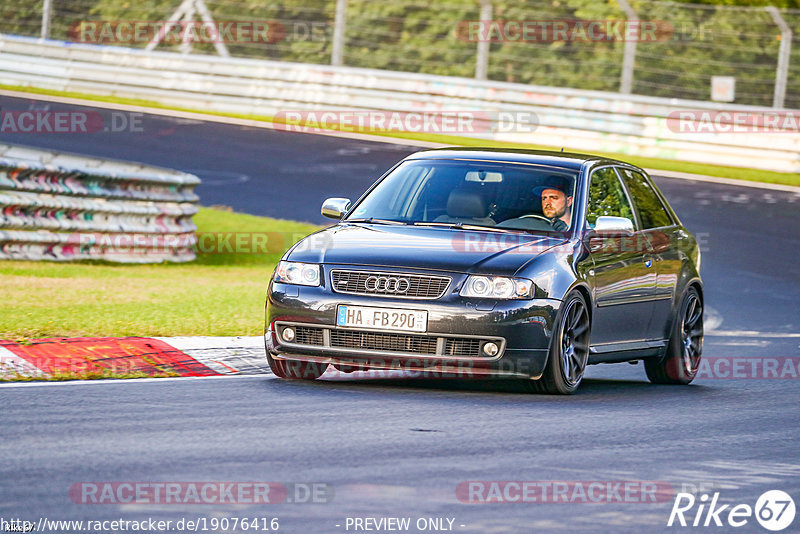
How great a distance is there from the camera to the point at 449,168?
402 inches

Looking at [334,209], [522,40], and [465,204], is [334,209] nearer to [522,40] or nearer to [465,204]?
[465,204]

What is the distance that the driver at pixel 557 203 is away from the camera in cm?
Result: 974

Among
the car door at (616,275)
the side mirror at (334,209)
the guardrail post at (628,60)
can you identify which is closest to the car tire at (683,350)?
the car door at (616,275)

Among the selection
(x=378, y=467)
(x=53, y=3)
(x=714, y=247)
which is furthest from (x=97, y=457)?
(x=53, y=3)

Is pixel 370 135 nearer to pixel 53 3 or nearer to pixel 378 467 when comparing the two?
pixel 53 3

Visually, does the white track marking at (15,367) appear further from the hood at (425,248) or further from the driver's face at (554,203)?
the driver's face at (554,203)

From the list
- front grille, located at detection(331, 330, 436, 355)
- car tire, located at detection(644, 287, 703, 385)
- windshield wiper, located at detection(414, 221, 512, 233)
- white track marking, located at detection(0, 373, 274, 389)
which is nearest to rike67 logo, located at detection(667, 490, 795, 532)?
front grille, located at detection(331, 330, 436, 355)

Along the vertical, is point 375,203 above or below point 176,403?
above

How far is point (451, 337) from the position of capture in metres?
8.68

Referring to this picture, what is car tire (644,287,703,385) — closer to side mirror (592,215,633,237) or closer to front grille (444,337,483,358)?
side mirror (592,215,633,237)

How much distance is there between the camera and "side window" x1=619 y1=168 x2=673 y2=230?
10.9m

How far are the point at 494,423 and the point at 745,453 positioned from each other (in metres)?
1.30

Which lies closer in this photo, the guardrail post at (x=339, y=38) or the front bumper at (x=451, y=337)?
the front bumper at (x=451, y=337)

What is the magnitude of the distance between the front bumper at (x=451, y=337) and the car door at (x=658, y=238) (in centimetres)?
190
